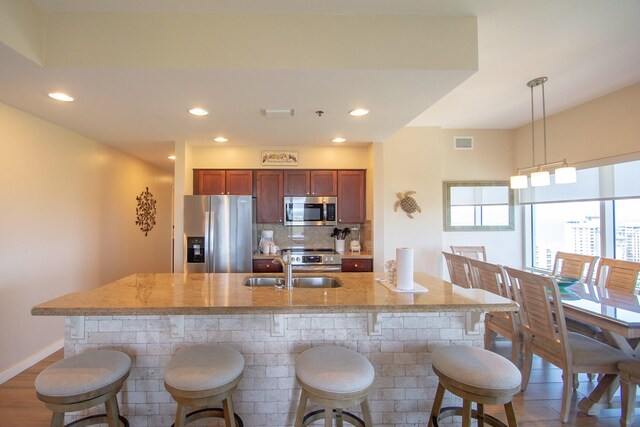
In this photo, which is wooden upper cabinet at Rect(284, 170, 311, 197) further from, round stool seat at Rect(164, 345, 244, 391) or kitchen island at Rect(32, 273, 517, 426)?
round stool seat at Rect(164, 345, 244, 391)

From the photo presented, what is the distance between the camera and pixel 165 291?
6.93ft

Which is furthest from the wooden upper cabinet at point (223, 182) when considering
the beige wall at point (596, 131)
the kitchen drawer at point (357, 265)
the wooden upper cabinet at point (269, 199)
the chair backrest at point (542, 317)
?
the beige wall at point (596, 131)

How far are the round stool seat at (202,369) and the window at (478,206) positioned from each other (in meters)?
4.14

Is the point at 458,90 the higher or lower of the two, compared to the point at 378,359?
higher

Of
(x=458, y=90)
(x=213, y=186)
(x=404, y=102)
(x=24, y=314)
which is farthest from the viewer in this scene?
(x=213, y=186)

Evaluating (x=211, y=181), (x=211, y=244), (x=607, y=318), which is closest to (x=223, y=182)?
(x=211, y=181)

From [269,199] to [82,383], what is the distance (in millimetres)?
3264

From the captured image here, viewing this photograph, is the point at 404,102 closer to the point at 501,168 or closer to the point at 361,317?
the point at 361,317

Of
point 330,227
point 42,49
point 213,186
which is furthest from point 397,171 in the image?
point 42,49

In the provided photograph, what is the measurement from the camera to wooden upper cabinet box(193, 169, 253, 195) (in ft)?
15.1

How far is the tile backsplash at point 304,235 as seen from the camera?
4.92 meters

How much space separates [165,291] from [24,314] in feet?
6.83

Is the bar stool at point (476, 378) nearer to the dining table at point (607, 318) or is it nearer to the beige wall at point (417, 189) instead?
the dining table at point (607, 318)

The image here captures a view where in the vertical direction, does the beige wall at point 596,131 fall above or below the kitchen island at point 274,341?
above
